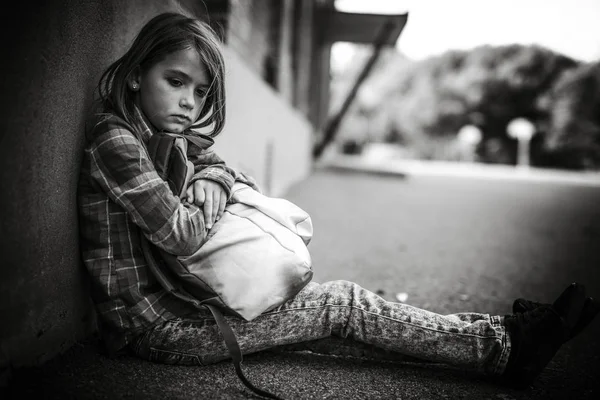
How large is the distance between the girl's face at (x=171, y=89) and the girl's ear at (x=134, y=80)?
0.01 m

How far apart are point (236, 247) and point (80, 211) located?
61 cm

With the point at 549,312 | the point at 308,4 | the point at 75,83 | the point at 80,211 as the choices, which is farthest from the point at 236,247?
the point at 308,4

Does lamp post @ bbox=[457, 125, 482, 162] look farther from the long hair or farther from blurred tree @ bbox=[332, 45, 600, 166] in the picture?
the long hair

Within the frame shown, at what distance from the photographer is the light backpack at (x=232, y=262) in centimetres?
161

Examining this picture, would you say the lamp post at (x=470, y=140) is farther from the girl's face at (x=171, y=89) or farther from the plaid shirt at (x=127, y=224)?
the plaid shirt at (x=127, y=224)

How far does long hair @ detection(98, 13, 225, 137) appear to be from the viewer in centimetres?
171

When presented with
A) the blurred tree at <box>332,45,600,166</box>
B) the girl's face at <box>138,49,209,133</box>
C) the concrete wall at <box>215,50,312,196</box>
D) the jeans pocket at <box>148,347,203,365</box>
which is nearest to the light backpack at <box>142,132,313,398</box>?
the girl's face at <box>138,49,209,133</box>

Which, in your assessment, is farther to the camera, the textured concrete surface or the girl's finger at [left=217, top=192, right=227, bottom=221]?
the girl's finger at [left=217, top=192, right=227, bottom=221]

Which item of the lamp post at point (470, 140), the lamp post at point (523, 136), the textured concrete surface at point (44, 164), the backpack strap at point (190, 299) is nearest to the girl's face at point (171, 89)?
the textured concrete surface at point (44, 164)

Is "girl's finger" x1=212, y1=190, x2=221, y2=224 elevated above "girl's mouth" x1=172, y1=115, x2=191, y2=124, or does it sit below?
below

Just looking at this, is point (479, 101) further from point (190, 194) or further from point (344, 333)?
point (190, 194)

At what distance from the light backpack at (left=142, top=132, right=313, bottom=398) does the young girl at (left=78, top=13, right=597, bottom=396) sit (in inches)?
2.2

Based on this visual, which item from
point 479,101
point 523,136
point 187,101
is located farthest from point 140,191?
point 479,101

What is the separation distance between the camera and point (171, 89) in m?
1.74
